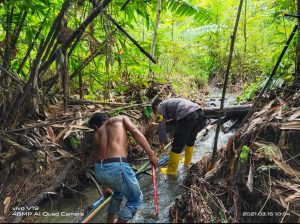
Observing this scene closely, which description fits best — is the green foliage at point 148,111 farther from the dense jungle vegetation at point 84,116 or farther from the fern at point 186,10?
the fern at point 186,10

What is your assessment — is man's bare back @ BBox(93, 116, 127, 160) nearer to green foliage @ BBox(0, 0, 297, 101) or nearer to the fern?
green foliage @ BBox(0, 0, 297, 101)

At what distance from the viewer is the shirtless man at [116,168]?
3.81m

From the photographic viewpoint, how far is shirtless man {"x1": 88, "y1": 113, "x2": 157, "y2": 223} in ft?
12.5

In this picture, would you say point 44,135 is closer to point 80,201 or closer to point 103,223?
point 80,201

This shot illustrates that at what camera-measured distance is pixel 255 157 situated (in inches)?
151

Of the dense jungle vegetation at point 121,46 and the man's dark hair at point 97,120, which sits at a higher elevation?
the dense jungle vegetation at point 121,46

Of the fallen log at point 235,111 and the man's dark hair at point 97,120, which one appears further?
the fallen log at point 235,111

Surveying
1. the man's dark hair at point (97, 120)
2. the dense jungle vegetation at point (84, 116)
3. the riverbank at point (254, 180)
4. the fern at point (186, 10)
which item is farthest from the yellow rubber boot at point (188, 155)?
the fern at point (186, 10)

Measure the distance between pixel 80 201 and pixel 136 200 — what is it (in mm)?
1213

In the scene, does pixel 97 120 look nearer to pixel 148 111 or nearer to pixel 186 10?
pixel 148 111

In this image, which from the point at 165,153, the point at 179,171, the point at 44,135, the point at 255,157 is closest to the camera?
the point at 255,157

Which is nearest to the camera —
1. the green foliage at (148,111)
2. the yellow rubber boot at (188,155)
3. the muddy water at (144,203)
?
the muddy water at (144,203)

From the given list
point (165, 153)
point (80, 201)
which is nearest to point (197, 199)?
point (80, 201)

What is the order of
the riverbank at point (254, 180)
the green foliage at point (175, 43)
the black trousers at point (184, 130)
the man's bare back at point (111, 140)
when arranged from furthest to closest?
the black trousers at point (184, 130)
the green foliage at point (175, 43)
the man's bare back at point (111, 140)
the riverbank at point (254, 180)
